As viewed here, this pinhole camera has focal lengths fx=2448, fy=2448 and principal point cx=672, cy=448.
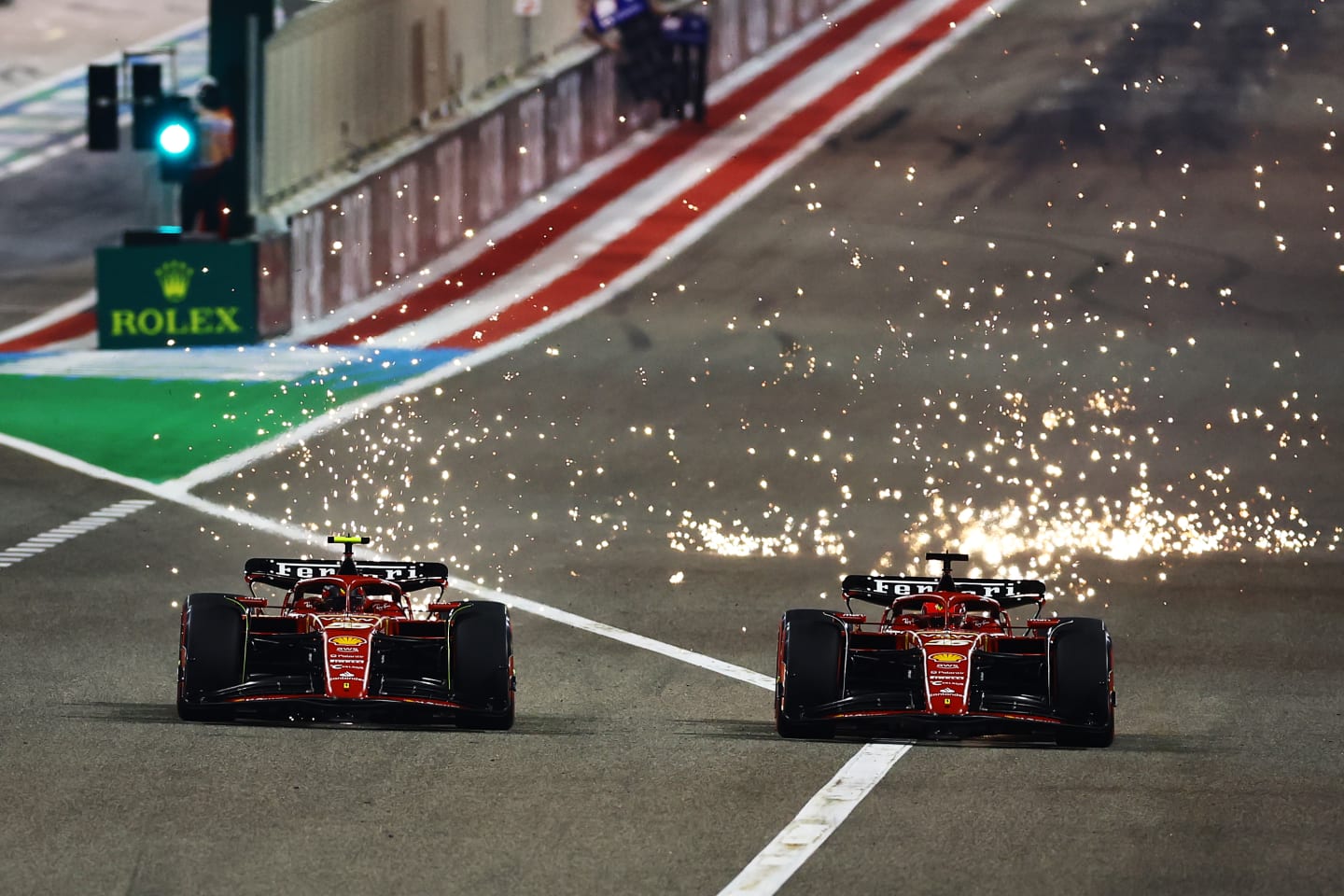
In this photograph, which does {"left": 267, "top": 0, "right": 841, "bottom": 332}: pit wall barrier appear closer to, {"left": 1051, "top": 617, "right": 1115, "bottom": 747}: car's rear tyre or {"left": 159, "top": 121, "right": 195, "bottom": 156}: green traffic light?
{"left": 159, "top": 121, "right": 195, "bottom": 156}: green traffic light

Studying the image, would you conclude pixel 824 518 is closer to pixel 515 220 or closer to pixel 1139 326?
pixel 1139 326

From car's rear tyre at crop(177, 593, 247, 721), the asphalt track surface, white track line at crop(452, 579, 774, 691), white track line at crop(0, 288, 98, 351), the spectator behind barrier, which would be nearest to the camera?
the asphalt track surface

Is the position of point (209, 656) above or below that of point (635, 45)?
below

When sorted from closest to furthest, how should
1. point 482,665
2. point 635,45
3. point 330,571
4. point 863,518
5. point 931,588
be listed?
point 482,665, point 931,588, point 330,571, point 863,518, point 635,45

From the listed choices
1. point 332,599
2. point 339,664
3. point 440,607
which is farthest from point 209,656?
point 440,607

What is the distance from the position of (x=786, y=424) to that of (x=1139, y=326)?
565cm

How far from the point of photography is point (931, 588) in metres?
14.5

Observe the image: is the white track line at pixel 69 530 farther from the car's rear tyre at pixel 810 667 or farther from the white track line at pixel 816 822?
the white track line at pixel 816 822

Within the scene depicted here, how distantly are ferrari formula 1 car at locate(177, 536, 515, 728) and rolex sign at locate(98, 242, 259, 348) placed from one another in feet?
A: 50.9

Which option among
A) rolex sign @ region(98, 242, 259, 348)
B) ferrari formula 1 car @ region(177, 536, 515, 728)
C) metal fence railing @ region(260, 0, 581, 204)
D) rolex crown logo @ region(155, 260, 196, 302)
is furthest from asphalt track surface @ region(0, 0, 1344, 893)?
metal fence railing @ region(260, 0, 581, 204)

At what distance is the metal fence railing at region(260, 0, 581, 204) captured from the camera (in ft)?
104

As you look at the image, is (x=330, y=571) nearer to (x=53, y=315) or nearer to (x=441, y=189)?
(x=441, y=189)

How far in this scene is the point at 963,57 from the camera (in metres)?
37.8

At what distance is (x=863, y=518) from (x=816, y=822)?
34.5ft
